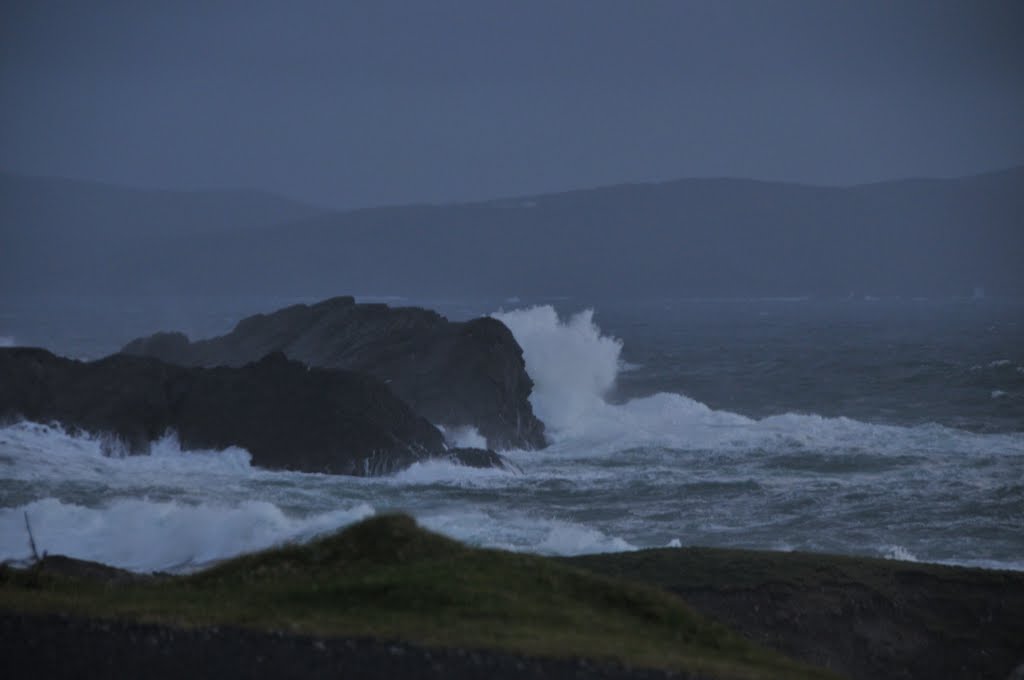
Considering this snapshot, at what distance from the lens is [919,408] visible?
57156 millimetres

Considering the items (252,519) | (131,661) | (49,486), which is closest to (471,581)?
(131,661)

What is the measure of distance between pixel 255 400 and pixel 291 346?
1719 cm

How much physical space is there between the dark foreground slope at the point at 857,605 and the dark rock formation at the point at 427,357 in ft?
83.2

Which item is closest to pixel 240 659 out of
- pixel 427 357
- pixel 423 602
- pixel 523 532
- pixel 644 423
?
pixel 423 602

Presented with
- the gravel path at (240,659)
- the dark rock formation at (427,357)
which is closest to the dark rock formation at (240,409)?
the dark rock formation at (427,357)

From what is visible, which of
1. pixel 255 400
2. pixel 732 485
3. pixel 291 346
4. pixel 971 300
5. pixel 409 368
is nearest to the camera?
pixel 732 485

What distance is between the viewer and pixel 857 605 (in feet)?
58.3

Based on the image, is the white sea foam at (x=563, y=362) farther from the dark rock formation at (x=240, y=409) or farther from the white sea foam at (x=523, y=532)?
the white sea foam at (x=523, y=532)

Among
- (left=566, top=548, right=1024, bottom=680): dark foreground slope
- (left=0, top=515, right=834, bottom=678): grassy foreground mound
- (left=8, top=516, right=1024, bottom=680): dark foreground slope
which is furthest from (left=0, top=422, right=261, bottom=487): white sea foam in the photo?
(left=0, top=515, right=834, bottom=678): grassy foreground mound

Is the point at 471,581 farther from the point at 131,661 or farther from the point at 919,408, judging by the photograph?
the point at 919,408

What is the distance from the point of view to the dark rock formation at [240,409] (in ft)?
121

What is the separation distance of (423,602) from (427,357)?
35.8 metres

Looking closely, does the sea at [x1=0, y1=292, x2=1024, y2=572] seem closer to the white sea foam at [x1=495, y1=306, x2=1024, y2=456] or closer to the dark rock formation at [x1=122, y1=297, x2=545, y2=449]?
the white sea foam at [x1=495, y1=306, x2=1024, y2=456]

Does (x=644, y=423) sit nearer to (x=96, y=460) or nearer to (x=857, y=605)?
(x=96, y=460)
